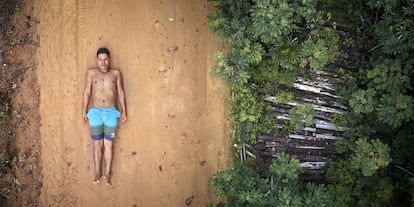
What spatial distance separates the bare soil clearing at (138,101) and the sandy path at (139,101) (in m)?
0.01

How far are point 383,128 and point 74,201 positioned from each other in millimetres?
3296

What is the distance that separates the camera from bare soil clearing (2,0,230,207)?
5.28 m

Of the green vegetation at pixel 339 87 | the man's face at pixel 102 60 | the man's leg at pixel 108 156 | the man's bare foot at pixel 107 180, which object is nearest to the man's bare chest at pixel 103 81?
the man's face at pixel 102 60

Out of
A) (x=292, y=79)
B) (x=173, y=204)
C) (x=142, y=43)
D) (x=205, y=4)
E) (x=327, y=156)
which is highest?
(x=205, y=4)

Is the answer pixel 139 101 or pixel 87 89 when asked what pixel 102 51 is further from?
pixel 139 101

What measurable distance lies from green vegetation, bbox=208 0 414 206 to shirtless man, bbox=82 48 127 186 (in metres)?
1.22

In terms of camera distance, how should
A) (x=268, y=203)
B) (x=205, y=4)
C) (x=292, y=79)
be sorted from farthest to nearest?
(x=205, y=4) → (x=292, y=79) → (x=268, y=203)

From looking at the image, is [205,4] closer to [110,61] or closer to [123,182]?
[110,61]

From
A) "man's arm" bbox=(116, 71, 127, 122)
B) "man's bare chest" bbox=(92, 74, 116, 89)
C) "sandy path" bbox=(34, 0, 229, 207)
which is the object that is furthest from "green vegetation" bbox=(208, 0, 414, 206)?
"man's bare chest" bbox=(92, 74, 116, 89)

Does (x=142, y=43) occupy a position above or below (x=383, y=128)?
above

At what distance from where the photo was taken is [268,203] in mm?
4254

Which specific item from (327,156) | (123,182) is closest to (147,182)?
(123,182)

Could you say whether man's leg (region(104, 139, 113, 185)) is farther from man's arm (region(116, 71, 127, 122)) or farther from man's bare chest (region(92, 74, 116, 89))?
man's bare chest (region(92, 74, 116, 89))

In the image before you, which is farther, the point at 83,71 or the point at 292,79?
the point at 83,71
